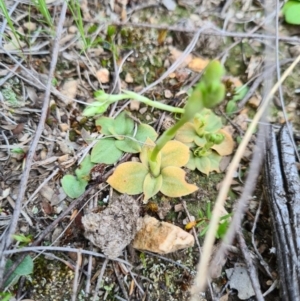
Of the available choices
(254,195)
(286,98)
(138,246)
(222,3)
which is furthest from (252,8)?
(138,246)

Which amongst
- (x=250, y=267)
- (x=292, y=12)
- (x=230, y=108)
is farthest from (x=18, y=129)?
(x=292, y=12)

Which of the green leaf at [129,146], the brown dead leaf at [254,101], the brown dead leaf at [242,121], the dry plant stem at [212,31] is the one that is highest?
the dry plant stem at [212,31]

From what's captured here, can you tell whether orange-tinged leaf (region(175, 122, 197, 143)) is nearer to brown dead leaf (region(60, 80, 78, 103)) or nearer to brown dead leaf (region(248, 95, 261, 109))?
brown dead leaf (region(248, 95, 261, 109))

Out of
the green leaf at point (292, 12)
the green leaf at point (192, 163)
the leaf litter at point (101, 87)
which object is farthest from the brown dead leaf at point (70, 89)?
the green leaf at point (292, 12)

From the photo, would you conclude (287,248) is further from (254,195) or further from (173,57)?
(173,57)

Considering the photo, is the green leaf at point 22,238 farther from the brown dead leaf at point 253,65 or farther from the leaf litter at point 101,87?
the brown dead leaf at point 253,65

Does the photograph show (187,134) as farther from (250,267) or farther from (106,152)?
(250,267)

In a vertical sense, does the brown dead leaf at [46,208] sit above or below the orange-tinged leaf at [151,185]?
below
